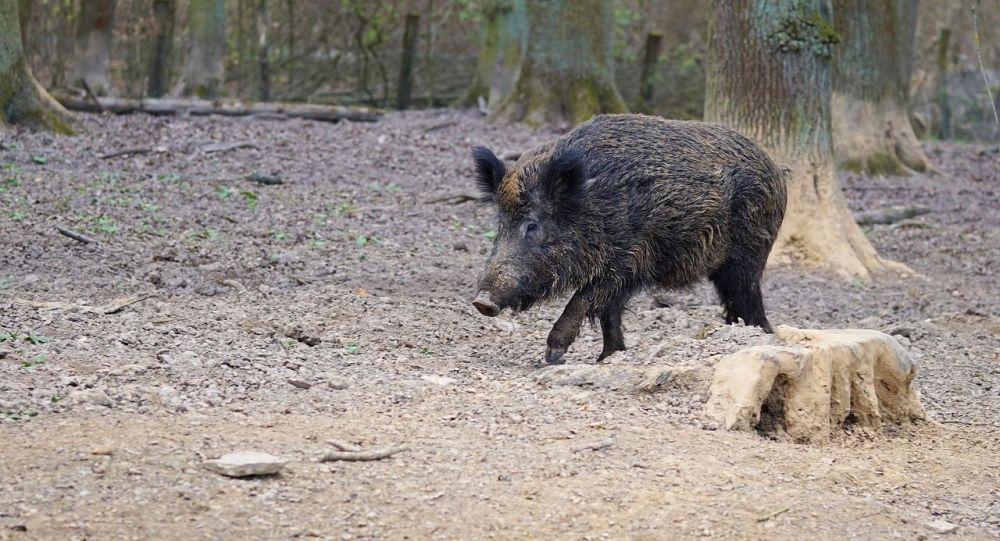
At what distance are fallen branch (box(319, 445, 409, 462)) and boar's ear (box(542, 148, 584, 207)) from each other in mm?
2700

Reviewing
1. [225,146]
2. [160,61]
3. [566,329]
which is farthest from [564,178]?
[160,61]

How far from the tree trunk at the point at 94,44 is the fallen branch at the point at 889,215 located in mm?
11653

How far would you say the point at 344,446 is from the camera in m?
5.12

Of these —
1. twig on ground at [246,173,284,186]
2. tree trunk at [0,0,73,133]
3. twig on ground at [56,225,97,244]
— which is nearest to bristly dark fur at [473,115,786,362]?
twig on ground at [56,225,97,244]

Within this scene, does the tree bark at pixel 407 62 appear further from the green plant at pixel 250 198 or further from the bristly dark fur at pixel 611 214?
the bristly dark fur at pixel 611 214

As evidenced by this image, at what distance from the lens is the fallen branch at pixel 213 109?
15.5 m

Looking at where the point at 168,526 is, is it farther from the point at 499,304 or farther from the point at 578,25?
the point at 578,25

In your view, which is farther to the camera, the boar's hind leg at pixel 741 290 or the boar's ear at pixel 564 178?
the boar's hind leg at pixel 741 290

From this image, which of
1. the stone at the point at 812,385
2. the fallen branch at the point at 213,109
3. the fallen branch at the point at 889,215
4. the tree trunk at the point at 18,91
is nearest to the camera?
the stone at the point at 812,385

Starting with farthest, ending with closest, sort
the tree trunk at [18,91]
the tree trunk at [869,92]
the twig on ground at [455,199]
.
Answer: the tree trunk at [869,92] < the twig on ground at [455,199] < the tree trunk at [18,91]

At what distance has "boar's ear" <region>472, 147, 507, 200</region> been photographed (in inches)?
300

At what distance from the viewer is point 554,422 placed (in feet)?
18.9

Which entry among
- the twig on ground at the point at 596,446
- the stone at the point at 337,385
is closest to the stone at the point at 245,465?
the twig on ground at the point at 596,446

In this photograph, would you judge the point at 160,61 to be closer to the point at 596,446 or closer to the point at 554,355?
the point at 554,355
